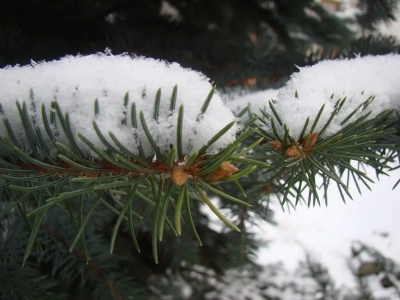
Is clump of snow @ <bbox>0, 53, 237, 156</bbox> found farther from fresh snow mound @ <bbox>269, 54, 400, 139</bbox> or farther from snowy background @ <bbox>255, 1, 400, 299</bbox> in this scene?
snowy background @ <bbox>255, 1, 400, 299</bbox>

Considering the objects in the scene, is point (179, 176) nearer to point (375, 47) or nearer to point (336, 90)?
point (336, 90)

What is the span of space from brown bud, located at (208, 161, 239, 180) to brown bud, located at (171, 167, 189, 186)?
2 cm

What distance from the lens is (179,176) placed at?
249mm

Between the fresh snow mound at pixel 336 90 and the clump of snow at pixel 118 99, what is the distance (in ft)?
0.31

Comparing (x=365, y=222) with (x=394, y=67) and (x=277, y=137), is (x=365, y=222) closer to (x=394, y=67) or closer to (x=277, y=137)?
(x=394, y=67)

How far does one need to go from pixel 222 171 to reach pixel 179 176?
0.03 meters

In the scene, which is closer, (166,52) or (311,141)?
(311,141)

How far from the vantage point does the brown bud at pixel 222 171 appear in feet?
0.82

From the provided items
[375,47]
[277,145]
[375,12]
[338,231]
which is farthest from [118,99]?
[338,231]

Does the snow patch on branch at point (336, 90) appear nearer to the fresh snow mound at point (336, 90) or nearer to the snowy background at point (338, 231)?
the fresh snow mound at point (336, 90)

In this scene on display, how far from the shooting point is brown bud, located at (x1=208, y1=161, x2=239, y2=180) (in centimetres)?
25

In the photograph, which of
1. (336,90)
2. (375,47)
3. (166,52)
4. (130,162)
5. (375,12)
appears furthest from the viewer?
(375,12)

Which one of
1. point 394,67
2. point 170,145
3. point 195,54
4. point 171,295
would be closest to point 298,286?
point 171,295

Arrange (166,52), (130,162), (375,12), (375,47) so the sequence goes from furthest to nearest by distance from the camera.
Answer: (375,12), (166,52), (375,47), (130,162)
